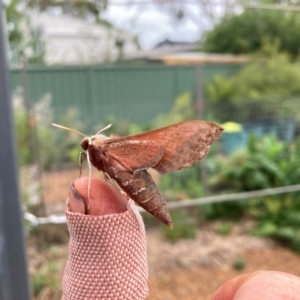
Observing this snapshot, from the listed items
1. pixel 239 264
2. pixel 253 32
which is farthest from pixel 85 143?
pixel 253 32

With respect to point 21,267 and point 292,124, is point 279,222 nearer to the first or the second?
point 292,124

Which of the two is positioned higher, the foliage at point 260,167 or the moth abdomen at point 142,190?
the moth abdomen at point 142,190

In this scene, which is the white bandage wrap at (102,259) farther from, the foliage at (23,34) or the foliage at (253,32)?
the foliage at (253,32)

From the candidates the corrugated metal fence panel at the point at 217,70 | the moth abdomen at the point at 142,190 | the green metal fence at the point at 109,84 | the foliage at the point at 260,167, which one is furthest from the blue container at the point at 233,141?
the moth abdomen at the point at 142,190

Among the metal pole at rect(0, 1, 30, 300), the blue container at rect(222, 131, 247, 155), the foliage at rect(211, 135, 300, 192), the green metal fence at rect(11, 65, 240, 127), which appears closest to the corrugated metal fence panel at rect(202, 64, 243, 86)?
the green metal fence at rect(11, 65, 240, 127)

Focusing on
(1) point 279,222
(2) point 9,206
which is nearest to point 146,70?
(1) point 279,222

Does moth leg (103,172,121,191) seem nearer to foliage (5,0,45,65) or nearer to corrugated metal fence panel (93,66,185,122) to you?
foliage (5,0,45,65)
